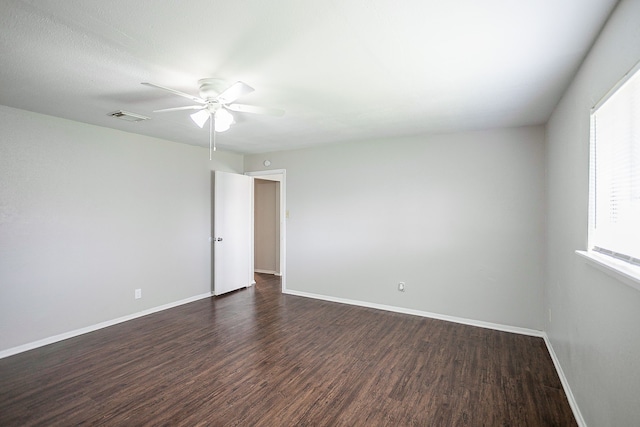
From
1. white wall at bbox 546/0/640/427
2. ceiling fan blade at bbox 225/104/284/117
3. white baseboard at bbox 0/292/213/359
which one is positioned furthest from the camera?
white baseboard at bbox 0/292/213/359

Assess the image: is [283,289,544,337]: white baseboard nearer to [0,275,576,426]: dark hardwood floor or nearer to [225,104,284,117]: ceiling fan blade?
[0,275,576,426]: dark hardwood floor

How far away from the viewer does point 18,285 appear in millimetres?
3248

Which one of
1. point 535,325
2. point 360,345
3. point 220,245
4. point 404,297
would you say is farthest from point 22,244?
point 535,325

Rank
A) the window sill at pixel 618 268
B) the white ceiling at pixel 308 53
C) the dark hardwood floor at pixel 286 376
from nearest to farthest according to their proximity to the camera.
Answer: the window sill at pixel 618 268
the white ceiling at pixel 308 53
the dark hardwood floor at pixel 286 376

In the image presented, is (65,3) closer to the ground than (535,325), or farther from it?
farther from it

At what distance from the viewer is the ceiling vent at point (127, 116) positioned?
129 inches

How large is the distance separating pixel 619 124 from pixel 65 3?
288 centimetres

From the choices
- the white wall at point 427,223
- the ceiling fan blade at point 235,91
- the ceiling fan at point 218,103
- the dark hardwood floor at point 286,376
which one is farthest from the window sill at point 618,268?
the ceiling fan at point 218,103

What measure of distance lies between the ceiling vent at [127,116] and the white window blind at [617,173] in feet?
12.9

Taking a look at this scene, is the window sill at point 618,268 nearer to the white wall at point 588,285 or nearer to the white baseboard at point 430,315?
the white wall at point 588,285

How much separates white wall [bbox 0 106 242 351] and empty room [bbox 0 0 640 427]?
2 cm

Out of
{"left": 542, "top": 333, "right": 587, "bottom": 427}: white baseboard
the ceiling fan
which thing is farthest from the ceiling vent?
{"left": 542, "top": 333, "right": 587, "bottom": 427}: white baseboard

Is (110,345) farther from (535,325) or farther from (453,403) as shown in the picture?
(535,325)

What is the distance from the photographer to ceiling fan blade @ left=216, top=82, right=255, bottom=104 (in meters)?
2.14
